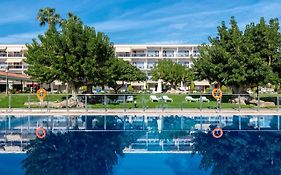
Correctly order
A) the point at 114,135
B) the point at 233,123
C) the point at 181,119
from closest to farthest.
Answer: the point at 114,135, the point at 233,123, the point at 181,119

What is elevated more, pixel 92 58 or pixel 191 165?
pixel 92 58

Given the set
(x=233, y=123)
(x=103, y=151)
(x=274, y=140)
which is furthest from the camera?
(x=233, y=123)

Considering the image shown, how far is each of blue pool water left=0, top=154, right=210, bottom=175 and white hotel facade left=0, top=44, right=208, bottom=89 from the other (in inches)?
3033

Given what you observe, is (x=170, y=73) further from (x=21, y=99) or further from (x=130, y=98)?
(x=21, y=99)

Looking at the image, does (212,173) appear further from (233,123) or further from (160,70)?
(160,70)

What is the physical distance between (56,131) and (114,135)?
2.84 meters

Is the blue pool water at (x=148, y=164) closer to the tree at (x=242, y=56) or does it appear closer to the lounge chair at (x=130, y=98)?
the lounge chair at (x=130, y=98)

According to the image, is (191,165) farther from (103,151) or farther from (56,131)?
(56,131)

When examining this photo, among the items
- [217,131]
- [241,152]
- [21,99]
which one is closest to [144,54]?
[21,99]

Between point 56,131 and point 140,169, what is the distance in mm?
8162

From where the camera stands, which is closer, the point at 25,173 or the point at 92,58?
the point at 25,173

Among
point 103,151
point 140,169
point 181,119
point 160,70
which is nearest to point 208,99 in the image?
point 181,119

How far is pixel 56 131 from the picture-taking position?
56.6 ft

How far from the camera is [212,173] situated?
380 inches
